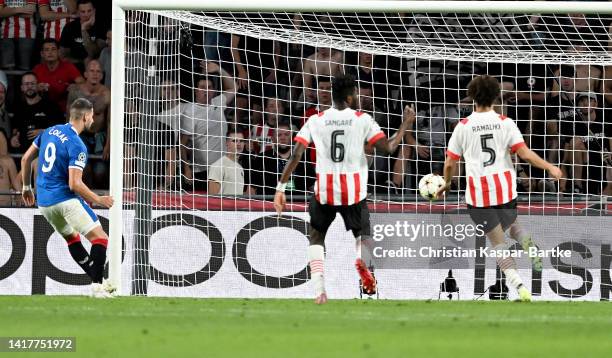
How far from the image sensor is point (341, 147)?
12.1 meters

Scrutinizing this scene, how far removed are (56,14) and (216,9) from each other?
5595 mm

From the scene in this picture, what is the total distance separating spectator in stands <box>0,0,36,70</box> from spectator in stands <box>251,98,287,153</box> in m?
3.98

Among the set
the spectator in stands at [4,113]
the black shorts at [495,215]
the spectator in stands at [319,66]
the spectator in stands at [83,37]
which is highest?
the spectator in stands at [83,37]

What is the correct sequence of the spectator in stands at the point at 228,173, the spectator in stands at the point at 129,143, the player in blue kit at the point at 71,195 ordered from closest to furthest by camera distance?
1. the player in blue kit at the point at 71,195
2. the spectator in stands at the point at 129,143
3. the spectator in stands at the point at 228,173

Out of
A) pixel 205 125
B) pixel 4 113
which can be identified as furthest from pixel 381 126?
pixel 4 113

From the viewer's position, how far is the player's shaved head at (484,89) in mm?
12531

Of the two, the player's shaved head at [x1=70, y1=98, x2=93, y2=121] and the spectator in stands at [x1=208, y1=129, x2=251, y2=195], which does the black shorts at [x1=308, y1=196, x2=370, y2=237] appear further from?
the spectator in stands at [x1=208, y1=129, x2=251, y2=195]

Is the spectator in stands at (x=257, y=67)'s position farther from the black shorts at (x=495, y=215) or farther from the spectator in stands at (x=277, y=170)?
the black shorts at (x=495, y=215)

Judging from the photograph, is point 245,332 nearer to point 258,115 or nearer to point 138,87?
point 138,87

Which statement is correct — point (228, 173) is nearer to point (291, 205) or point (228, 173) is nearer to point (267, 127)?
point (267, 127)

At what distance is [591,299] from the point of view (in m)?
14.4

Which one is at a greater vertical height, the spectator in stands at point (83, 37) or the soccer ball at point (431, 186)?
the spectator in stands at point (83, 37)

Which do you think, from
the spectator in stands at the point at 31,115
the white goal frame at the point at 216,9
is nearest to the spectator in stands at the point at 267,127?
the white goal frame at the point at 216,9

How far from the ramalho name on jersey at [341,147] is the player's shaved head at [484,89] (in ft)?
3.65
